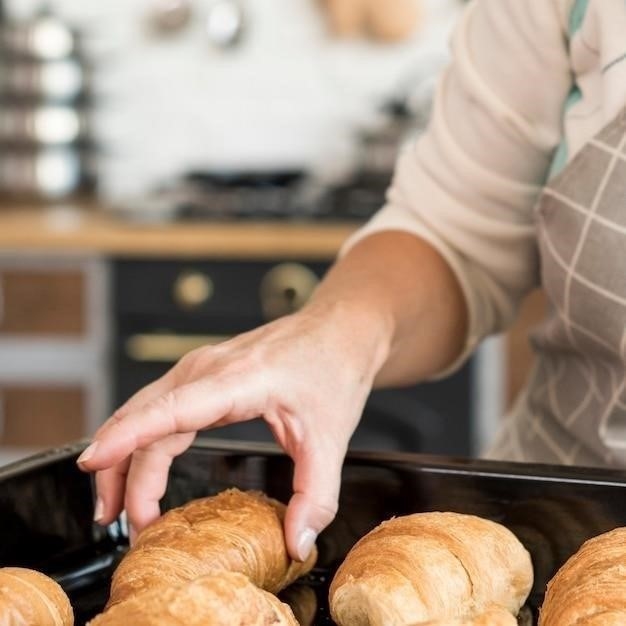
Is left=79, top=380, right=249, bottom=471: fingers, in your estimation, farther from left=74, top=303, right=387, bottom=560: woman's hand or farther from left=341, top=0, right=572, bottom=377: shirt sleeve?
left=341, top=0, right=572, bottom=377: shirt sleeve

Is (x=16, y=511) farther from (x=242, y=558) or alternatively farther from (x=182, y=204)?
(x=182, y=204)

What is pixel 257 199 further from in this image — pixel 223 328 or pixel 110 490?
pixel 110 490

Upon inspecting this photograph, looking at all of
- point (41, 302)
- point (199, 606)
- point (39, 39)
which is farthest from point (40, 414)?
point (199, 606)

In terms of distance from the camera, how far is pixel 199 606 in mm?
573

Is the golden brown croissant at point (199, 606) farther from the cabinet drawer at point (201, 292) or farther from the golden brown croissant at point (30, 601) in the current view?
the cabinet drawer at point (201, 292)

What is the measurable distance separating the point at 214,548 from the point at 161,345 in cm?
164

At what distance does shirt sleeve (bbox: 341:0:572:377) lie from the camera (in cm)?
101

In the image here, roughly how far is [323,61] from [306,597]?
2094mm

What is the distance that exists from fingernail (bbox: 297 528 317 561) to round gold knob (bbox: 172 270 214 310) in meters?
1.56

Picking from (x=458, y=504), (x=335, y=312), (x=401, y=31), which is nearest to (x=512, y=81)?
(x=335, y=312)

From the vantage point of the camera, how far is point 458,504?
787 mm

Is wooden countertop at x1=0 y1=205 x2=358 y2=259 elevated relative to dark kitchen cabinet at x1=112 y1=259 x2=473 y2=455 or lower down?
elevated

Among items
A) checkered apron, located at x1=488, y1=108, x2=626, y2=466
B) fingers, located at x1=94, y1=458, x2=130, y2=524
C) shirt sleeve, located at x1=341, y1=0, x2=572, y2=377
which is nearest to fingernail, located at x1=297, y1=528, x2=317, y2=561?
fingers, located at x1=94, y1=458, x2=130, y2=524

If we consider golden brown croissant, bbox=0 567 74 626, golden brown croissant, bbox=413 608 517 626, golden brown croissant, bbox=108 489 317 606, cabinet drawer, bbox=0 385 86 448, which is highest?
golden brown croissant, bbox=413 608 517 626
